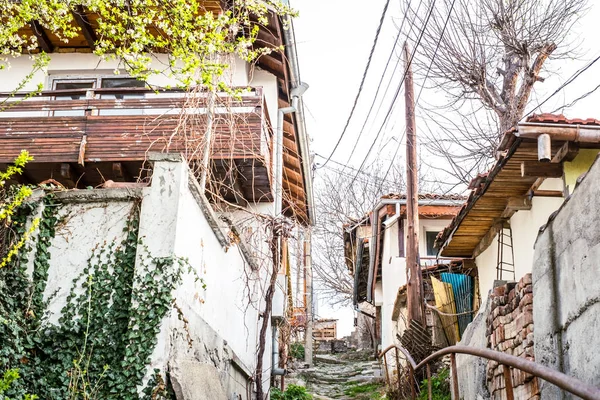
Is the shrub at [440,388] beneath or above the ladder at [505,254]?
beneath

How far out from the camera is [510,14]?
14.3 metres

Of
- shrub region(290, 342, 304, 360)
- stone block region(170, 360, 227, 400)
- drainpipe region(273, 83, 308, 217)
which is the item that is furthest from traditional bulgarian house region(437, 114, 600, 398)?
shrub region(290, 342, 304, 360)

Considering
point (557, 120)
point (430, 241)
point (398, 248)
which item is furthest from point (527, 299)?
point (430, 241)

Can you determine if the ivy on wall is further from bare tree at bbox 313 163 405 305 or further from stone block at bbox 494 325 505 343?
bare tree at bbox 313 163 405 305

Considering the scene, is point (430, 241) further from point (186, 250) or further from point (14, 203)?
point (14, 203)

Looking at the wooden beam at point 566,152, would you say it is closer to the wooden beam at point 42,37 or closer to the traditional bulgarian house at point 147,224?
the traditional bulgarian house at point 147,224

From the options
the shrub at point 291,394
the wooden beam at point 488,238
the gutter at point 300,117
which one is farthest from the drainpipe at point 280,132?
the wooden beam at point 488,238

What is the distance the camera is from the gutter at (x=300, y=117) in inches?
482

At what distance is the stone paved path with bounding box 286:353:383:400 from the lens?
15.5m

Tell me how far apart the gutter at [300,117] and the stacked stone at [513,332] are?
6400mm

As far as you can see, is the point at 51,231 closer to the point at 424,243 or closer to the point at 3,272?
the point at 3,272

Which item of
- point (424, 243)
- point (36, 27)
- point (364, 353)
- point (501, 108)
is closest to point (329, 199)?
point (364, 353)

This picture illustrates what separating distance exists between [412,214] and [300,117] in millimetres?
3364

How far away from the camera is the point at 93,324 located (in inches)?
241
